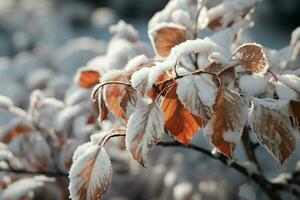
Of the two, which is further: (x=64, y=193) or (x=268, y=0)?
(x=268, y=0)

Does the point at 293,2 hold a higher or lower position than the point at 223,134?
lower

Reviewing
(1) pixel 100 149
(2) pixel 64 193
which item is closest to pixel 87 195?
(1) pixel 100 149

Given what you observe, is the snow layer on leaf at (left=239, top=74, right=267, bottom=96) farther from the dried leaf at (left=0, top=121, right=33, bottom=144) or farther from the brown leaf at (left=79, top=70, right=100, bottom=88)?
the dried leaf at (left=0, top=121, right=33, bottom=144)

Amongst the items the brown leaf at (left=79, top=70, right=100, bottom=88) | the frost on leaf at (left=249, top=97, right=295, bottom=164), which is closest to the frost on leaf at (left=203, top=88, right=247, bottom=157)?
the frost on leaf at (left=249, top=97, right=295, bottom=164)

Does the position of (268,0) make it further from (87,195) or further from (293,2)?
(87,195)

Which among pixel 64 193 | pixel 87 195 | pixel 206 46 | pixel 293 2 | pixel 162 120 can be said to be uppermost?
pixel 206 46

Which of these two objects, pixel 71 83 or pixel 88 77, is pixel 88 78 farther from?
pixel 71 83
